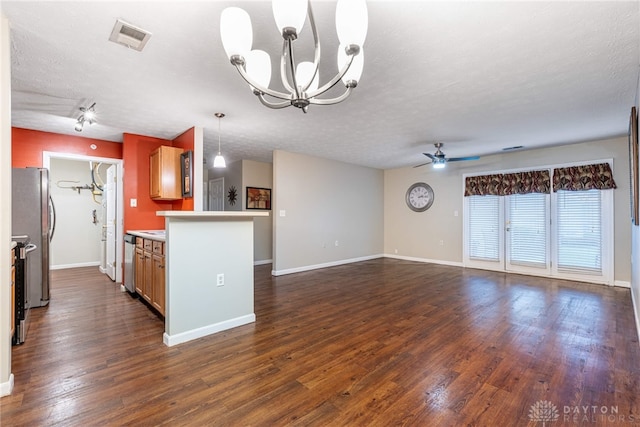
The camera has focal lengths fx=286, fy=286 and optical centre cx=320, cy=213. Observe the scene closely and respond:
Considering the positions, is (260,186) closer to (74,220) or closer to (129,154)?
(129,154)

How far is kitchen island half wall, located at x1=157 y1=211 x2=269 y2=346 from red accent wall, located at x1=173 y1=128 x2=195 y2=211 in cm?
169

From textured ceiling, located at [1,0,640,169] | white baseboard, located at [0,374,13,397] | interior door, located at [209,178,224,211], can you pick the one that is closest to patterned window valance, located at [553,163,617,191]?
textured ceiling, located at [1,0,640,169]

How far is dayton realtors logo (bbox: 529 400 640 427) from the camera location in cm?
167

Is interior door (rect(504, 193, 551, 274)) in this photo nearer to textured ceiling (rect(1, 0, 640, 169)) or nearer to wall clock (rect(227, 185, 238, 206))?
textured ceiling (rect(1, 0, 640, 169))

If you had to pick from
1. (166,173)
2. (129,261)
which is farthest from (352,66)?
(129,261)

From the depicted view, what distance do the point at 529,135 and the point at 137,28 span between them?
5208mm

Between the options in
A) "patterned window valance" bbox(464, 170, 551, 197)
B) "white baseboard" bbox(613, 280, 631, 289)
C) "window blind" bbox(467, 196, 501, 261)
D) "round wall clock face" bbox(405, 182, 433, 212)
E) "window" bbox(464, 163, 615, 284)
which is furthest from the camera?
"round wall clock face" bbox(405, 182, 433, 212)

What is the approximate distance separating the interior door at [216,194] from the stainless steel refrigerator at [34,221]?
3.81m

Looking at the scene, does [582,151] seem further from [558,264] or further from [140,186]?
[140,186]

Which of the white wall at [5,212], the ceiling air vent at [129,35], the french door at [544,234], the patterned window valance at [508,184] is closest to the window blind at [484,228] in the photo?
the french door at [544,234]

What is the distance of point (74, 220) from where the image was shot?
252 inches

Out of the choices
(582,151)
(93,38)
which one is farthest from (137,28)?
(582,151)

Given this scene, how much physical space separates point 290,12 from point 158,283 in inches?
117

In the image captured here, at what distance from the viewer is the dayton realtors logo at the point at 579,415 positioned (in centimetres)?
167
